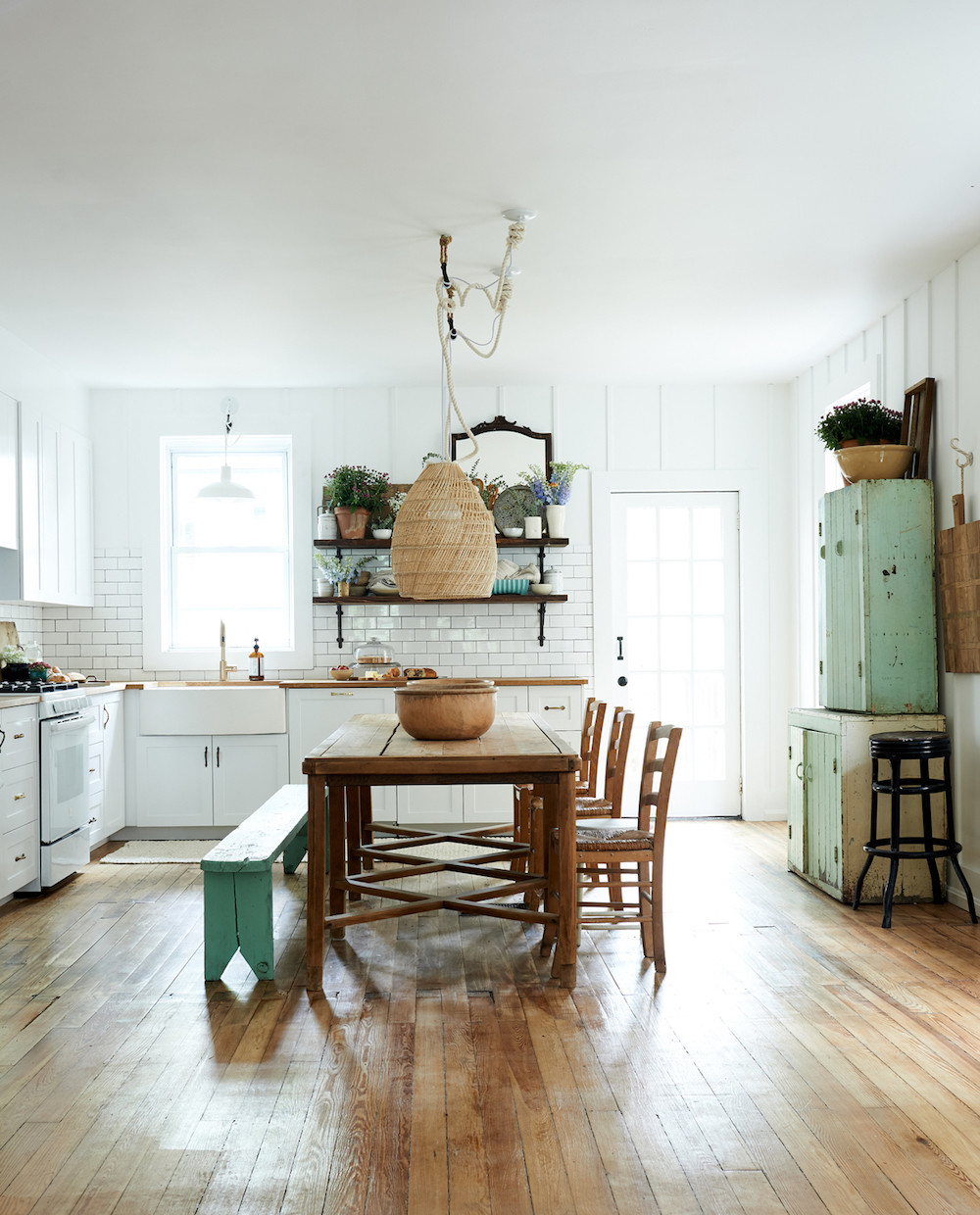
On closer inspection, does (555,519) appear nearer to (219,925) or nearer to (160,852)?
(160,852)

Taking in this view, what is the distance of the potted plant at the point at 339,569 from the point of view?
22.5ft

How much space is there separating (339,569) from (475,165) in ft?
11.6

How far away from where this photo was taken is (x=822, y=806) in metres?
5.00

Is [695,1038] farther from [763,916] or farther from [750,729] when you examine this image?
[750,729]

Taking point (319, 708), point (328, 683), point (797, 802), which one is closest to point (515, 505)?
point (328, 683)

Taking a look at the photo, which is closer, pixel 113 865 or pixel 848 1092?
pixel 848 1092

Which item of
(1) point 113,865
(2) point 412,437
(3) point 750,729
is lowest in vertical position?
(1) point 113,865

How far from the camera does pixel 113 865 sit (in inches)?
228

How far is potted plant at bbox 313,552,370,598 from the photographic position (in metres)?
6.84

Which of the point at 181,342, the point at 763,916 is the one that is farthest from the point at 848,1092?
the point at 181,342

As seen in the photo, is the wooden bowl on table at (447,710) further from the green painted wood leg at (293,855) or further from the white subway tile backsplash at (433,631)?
the white subway tile backsplash at (433,631)

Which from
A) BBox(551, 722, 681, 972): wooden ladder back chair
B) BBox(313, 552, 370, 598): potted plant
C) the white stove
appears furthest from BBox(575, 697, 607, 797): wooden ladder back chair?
the white stove

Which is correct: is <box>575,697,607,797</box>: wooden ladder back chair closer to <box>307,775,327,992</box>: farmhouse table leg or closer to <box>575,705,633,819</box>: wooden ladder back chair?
<box>575,705,633,819</box>: wooden ladder back chair

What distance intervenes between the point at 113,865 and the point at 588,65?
4.72 meters
